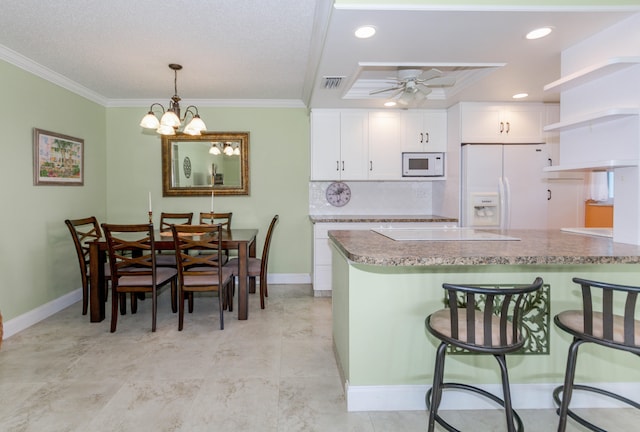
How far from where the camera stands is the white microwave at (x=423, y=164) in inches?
173

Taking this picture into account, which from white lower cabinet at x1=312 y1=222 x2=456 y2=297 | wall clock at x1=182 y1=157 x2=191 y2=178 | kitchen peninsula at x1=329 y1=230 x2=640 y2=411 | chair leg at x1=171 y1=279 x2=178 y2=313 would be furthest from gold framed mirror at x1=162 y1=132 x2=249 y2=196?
kitchen peninsula at x1=329 y1=230 x2=640 y2=411

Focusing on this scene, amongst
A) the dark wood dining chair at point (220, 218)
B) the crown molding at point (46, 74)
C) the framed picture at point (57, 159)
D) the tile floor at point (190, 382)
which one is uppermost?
the crown molding at point (46, 74)

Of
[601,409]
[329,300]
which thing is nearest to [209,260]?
[329,300]

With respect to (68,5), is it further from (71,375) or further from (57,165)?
(71,375)

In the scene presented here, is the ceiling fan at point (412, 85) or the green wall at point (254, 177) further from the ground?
the ceiling fan at point (412, 85)

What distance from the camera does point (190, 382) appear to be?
2.31m

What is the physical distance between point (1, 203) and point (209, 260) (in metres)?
1.74

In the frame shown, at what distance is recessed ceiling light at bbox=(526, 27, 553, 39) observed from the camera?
7.39ft

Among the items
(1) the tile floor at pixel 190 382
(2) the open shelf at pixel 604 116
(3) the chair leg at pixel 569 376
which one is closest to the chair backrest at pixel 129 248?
(1) the tile floor at pixel 190 382

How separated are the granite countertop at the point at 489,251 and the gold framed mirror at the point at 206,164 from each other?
9.04ft

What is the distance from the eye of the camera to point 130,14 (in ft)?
8.04

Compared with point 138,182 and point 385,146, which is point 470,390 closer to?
point 385,146

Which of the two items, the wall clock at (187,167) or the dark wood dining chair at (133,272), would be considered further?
the wall clock at (187,167)

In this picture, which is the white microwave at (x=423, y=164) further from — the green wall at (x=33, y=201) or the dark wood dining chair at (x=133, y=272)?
the green wall at (x=33, y=201)
